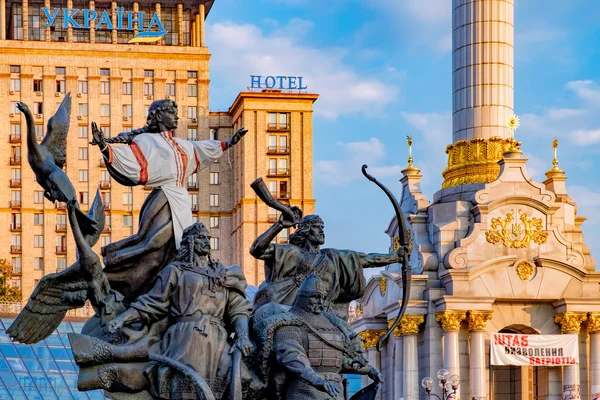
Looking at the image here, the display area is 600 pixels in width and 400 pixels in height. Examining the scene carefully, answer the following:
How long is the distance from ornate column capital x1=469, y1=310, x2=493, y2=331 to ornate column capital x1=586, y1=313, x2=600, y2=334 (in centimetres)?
432

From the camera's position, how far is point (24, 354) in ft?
227

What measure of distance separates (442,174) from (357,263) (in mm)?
48271

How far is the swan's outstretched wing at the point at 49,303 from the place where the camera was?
18.9 m

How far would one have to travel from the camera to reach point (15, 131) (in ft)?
424

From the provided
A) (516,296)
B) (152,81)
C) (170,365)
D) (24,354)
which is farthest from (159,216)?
(152,81)

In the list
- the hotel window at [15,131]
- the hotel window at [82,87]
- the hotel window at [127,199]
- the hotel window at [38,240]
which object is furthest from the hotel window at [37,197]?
the hotel window at [82,87]

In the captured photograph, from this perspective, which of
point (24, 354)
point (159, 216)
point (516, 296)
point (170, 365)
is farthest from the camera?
point (24, 354)

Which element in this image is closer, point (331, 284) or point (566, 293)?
point (331, 284)

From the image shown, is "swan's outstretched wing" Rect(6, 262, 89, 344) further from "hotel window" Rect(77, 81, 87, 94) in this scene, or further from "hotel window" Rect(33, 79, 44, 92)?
"hotel window" Rect(77, 81, 87, 94)

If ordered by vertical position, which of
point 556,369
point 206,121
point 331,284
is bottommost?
point 556,369

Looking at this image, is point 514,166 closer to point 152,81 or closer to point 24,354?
point 24,354

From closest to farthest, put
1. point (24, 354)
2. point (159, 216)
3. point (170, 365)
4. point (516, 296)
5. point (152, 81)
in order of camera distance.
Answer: point (170, 365), point (159, 216), point (516, 296), point (24, 354), point (152, 81)

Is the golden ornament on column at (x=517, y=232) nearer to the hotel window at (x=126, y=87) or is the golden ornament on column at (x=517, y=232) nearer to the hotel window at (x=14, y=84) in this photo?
the hotel window at (x=126, y=87)

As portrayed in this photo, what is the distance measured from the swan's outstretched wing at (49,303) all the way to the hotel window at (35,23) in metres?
118
